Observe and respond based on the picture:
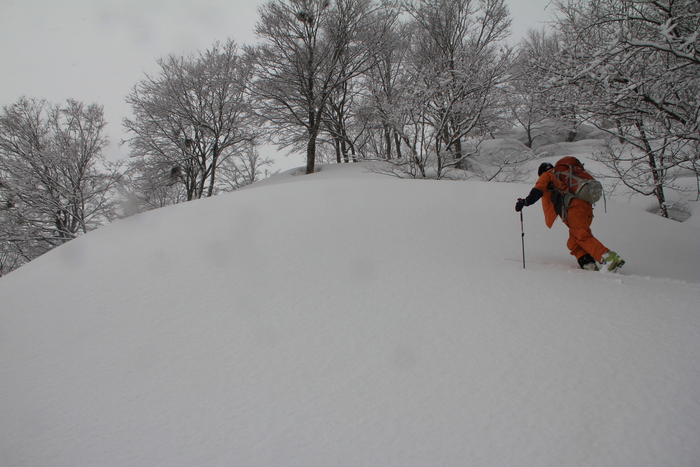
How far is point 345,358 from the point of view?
1.97m

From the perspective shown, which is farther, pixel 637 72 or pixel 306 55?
pixel 306 55

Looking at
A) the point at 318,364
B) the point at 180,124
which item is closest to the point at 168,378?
the point at 318,364

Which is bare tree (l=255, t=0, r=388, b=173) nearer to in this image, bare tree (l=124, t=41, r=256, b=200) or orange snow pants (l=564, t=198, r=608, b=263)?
bare tree (l=124, t=41, r=256, b=200)

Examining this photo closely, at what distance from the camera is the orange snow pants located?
3.62 metres

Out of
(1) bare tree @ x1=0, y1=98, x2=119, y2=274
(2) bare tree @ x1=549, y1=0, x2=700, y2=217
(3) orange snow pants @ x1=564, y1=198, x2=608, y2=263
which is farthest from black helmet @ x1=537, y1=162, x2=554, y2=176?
(1) bare tree @ x1=0, y1=98, x2=119, y2=274

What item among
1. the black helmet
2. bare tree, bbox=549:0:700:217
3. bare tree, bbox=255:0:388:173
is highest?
bare tree, bbox=255:0:388:173

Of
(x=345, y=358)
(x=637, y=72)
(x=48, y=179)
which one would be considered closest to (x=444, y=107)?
(x=637, y=72)

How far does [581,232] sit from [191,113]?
48.3 feet

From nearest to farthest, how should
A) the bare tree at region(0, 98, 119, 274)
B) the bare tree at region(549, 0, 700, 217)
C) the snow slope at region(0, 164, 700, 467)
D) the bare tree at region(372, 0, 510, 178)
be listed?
the snow slope at region(0, 164, 700, 467) → the bare tree at region(549, 0, 700, 217) → the bare tree at region(372, 0, 510, 178) → the bare tree at region(0, 98, 119, 274)

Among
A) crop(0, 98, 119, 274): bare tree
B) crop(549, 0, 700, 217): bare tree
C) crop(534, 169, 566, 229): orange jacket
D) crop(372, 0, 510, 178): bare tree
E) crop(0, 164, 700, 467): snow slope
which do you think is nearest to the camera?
crop(0, 164, 700, 467): snow slope

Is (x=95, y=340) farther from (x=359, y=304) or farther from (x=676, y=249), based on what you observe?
(x=676, y=249)

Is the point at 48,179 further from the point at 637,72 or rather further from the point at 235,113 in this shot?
the point at 637,72

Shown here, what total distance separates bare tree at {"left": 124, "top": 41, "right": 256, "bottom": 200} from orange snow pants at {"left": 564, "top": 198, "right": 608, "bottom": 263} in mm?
12913

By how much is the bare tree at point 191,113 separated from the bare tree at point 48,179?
190cm
